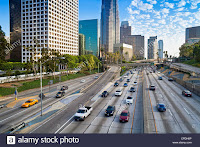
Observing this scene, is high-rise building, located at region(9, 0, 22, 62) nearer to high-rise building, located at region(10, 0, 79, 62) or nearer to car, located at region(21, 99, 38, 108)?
high-rise building, located at region(10, 0, 79, 62)


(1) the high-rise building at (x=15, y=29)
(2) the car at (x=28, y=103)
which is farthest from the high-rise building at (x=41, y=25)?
(2) the car at (x=28, y=103)

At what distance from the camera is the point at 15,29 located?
13412 cm

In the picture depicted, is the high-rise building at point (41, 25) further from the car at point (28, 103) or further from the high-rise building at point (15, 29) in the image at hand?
the car at point (28, 103)

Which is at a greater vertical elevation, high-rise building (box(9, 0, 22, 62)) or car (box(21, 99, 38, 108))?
high-rise building (box(9, 0, 22, 62))

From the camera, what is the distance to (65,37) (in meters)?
132

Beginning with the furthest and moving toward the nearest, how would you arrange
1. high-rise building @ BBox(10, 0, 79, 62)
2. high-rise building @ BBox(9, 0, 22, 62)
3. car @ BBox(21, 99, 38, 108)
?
high-rise building @ BBox(9, 0, 22, 62)
high-rise building @ BBox(10, 0, 79, 62)
car @ BBox(21, 99, 38, 108)

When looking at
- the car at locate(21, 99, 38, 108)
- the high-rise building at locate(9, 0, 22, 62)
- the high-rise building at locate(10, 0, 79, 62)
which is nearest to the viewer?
Answer: the car at locate(21, 99, 38, 108)

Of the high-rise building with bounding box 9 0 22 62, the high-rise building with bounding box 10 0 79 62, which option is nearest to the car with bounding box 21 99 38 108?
the high-rise building with bounding box 10 0 79 62

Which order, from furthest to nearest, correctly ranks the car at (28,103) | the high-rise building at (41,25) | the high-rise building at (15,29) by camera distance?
the high-rise building at (15,29), the high-rise building at (41,25), the car at (28,103)

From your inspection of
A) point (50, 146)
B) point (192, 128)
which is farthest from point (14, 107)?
point (192, 128)

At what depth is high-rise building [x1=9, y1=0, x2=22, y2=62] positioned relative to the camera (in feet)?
411

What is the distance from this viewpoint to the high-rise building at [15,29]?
12527 centimetres

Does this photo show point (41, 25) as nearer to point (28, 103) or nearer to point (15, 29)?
point (15, 29)

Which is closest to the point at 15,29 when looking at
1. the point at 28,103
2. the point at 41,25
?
the point at 41,25
